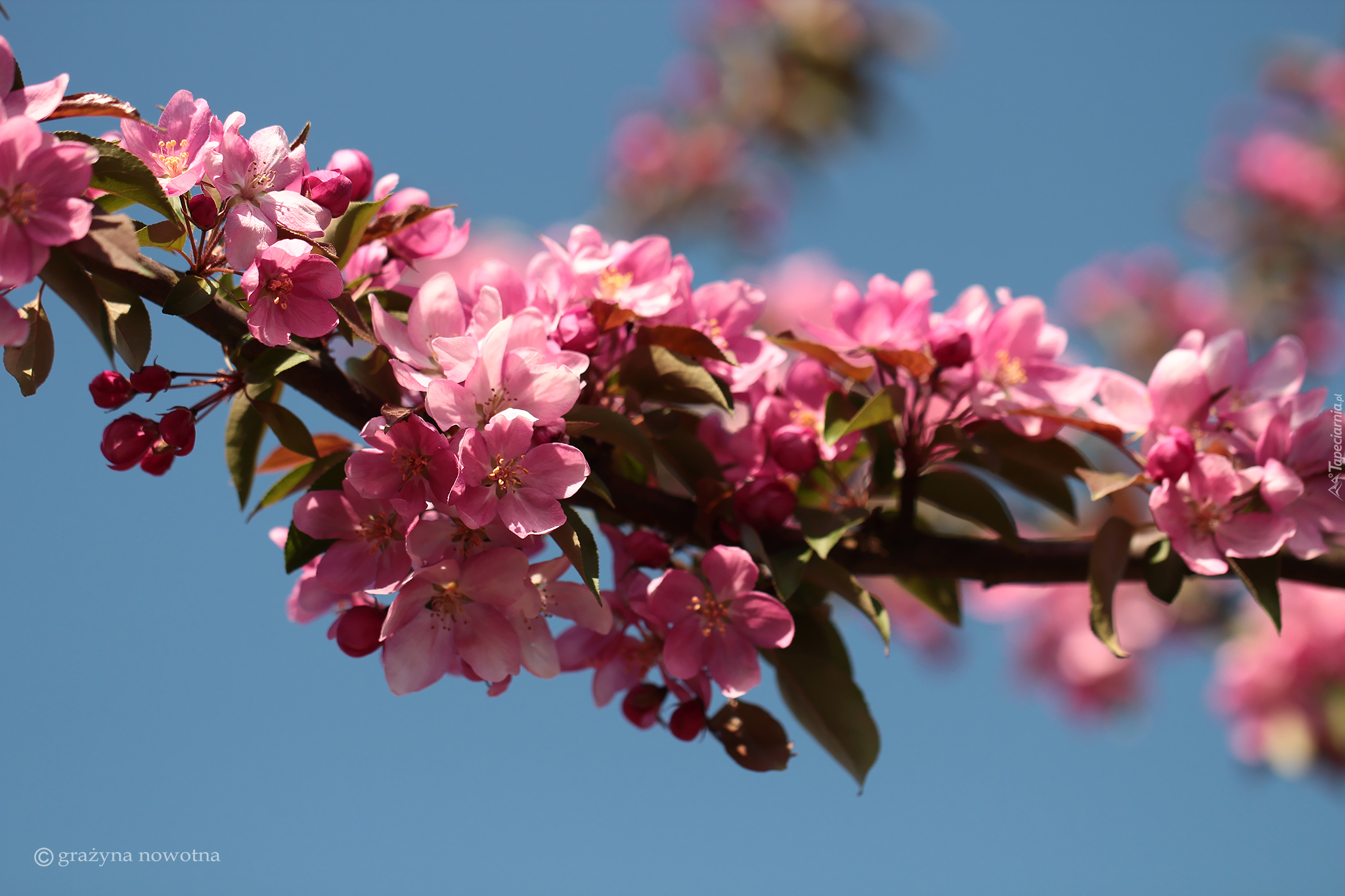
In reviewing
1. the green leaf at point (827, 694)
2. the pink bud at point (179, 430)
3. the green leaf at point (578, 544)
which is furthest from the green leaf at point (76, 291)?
the green leaf at point (827, 694)

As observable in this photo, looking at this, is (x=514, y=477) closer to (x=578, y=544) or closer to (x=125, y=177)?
(x=578, y=544)

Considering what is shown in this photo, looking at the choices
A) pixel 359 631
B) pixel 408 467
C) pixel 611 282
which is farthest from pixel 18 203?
pixel 611 282

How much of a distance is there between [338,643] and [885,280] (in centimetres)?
70

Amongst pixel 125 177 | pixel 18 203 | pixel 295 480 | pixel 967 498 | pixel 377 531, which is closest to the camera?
pixel 18 203

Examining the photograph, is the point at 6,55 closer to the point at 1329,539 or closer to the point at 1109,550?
the point at 1109,550

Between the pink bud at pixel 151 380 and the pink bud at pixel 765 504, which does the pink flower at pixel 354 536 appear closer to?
the pink bud at pixel 151 380

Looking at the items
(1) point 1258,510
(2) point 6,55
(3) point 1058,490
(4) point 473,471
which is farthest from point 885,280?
(2) point 6,55

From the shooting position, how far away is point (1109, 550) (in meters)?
1.07

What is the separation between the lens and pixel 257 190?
83 centimetres

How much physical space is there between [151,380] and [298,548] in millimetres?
192

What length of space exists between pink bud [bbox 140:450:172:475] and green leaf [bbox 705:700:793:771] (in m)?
0.58

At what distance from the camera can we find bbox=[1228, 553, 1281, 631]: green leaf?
3.29ft

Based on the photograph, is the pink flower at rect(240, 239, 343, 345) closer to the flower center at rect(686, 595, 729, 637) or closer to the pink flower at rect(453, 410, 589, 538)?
the pink flower at rect(453, 410, 589, 538)

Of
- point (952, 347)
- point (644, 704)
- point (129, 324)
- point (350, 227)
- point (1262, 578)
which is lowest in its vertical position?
point (1262, 578)
